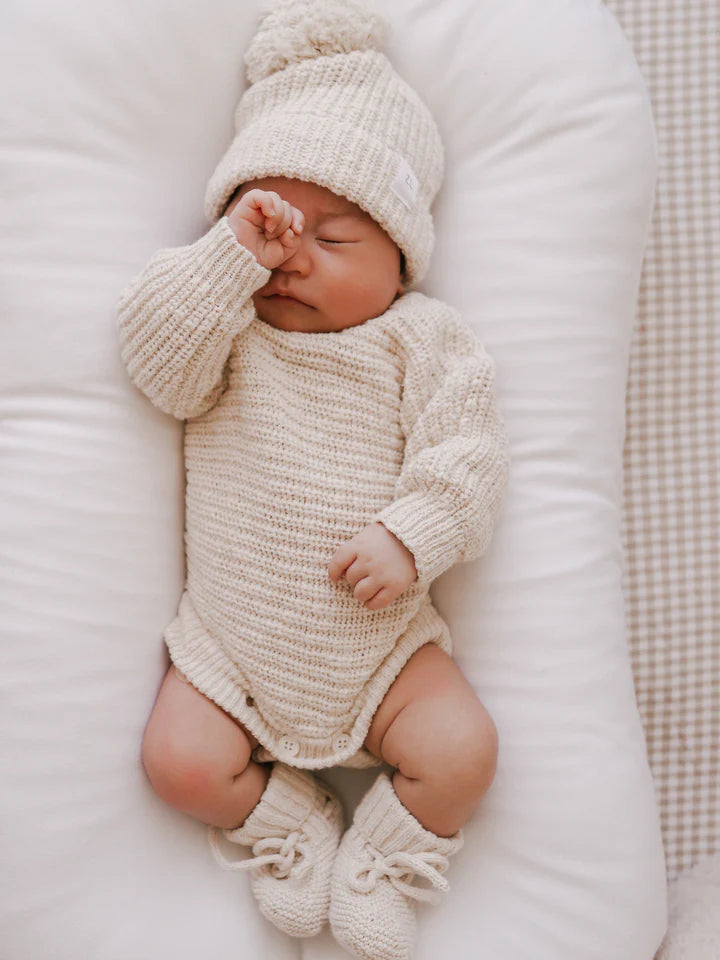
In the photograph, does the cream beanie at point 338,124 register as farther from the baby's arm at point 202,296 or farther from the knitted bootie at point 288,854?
the knitted bootie at point 288,854

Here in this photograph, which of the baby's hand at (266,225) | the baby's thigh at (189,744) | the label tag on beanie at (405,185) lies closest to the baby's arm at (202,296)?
the baby's hand at (266,225)

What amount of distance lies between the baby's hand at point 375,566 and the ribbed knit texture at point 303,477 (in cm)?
2

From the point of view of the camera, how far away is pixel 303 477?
3.52ft

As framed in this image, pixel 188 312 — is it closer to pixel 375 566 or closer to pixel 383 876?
pixel 375 566

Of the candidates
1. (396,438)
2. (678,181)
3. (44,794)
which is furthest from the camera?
(678,181)

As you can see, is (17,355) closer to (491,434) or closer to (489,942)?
(491,434)

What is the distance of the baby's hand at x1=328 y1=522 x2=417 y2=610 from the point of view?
1.02 metres

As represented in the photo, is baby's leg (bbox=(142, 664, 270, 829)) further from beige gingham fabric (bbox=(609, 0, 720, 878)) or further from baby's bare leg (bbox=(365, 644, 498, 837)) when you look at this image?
beige gingham fabric (bbox=(609, 0, 720, 878))

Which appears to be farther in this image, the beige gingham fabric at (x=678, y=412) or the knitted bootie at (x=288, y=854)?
the beige gingham fabric at (x=678, y=412)

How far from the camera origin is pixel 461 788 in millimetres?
1023

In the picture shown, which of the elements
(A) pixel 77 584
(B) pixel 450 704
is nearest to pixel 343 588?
(B) pixel 450 704

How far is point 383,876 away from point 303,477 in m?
0.49

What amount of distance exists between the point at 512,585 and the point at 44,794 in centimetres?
62

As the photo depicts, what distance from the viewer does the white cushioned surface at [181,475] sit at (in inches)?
41.0
